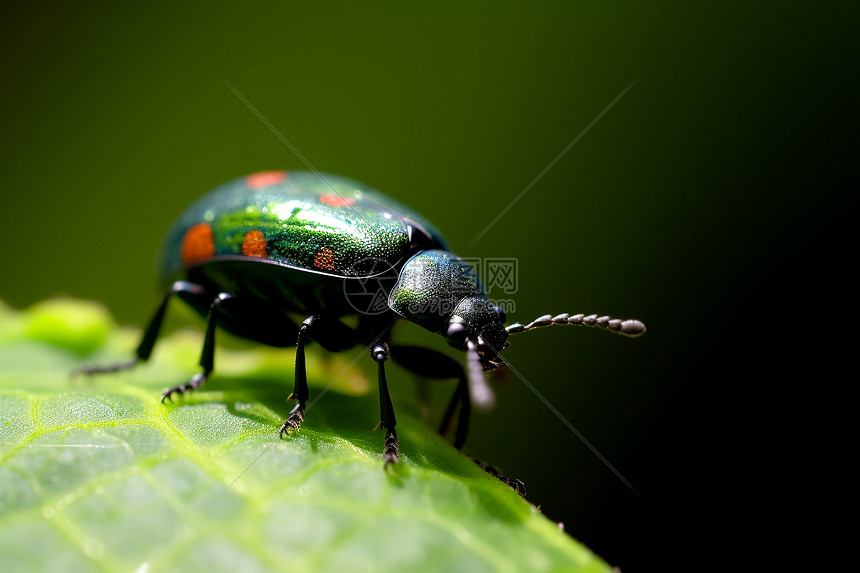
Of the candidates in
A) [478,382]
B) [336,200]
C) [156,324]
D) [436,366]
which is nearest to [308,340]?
[436,366]

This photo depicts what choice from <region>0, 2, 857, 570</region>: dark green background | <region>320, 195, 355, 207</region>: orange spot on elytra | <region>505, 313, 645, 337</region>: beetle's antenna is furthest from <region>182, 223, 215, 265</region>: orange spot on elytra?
<region>0, 2, 857, 570</region>: dark green background

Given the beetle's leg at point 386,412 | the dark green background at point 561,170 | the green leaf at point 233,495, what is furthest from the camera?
the dark green background at point 561,170

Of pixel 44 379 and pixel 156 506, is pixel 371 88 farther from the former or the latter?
pixel 156 506

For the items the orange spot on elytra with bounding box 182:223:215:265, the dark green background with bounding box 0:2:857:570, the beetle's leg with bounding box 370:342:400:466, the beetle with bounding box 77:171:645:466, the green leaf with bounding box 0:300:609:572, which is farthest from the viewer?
the dark green background with bounding box 0:2:857:570

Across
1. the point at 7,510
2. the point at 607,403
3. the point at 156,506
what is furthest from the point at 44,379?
the point at 607,403

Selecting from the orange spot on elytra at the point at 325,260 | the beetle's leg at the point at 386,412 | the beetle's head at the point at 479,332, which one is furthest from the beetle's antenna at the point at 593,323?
the orange spot on elytra at the point at 325,260

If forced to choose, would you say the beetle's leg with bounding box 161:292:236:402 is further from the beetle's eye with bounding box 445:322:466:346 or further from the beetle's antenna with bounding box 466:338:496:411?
the beetle's antenna with bounding box 466:338:496:411

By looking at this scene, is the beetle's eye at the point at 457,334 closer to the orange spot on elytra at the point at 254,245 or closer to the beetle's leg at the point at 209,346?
the orange spot on elytra at the point at 254,245
